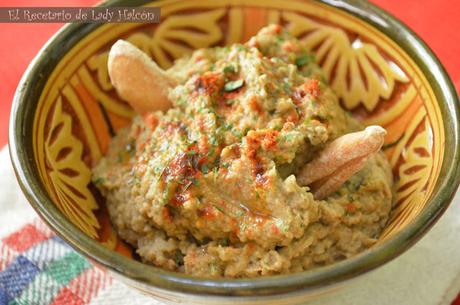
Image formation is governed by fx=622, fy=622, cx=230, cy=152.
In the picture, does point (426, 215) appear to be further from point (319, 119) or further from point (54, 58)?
point (54, 58)

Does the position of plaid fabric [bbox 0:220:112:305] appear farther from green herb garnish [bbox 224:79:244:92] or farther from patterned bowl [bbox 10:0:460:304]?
green herb garnish [bbox 224:79:244:92]

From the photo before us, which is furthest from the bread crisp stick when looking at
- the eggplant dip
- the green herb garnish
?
the green herb garnish

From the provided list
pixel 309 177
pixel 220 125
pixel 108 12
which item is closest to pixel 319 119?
pixel 309 177

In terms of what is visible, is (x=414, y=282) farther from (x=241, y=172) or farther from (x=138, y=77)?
(x=138, y=77)

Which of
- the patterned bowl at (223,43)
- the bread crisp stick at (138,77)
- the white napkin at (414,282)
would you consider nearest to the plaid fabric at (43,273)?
the white napkin at (414,282)

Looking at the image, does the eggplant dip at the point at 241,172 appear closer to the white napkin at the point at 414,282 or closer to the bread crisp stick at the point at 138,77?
the bread crisp stick at the point at 138,77

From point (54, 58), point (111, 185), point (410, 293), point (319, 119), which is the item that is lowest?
point (111, 185)
